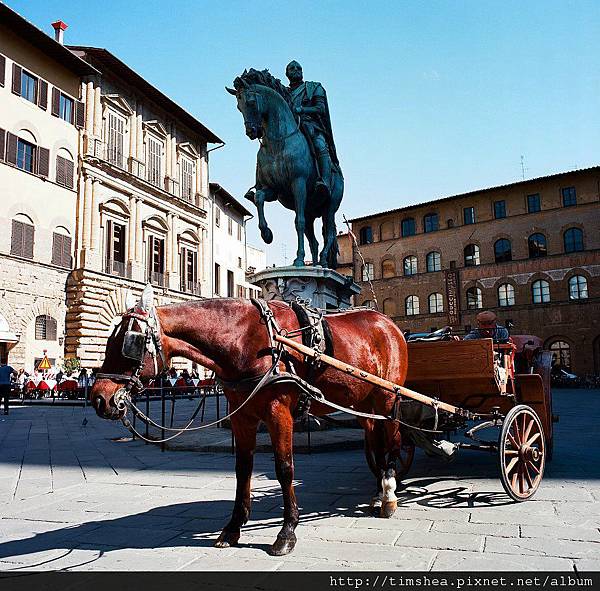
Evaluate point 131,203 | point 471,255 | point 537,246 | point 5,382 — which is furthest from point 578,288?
point 5,382

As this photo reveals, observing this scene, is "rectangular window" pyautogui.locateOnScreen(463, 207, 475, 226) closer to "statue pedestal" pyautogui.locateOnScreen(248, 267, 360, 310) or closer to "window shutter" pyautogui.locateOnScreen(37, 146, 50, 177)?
"window shutter" pyautogui.locateOnScreen(37, 146, 50, 177)

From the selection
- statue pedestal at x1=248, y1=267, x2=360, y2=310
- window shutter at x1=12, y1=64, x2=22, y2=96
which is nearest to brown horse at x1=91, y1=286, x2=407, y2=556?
statue pedestal at x1=248, y1=267, x2=360, y2=310

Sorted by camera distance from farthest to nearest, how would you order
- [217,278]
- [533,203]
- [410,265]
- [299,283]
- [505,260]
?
[410,265], [217,278], [505,260], [533,203], [299,283]

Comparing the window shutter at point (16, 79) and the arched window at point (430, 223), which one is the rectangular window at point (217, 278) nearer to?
the arched window at point (430, 223)

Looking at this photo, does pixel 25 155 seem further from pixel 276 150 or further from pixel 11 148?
pixel 276 150

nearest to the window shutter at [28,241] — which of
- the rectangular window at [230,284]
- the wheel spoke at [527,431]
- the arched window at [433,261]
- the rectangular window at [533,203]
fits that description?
the rectangular window at [230,284]

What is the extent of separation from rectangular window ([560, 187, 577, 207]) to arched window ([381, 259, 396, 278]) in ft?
39.3

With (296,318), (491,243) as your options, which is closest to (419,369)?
(296,318)

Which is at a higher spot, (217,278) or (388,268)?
(388,268)

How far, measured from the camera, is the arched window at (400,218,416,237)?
4188cm

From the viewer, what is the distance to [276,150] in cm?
877

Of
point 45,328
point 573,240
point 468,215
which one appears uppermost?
point 468,215

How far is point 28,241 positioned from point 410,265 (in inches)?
1028
